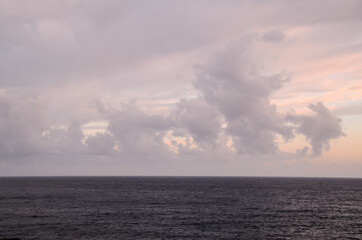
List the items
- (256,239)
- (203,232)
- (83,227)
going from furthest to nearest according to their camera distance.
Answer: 1. (83,227)
2. (203,232)
3. (256,239)

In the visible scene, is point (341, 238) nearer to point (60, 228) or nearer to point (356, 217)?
point (356, 217)

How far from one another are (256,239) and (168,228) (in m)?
17.7

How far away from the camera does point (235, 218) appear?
2884 inches

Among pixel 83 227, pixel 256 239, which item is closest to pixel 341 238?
pixel 256 239

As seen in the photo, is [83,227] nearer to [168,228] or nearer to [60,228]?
[60,228]

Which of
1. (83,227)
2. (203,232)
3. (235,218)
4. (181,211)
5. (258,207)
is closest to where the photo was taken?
(203,232)

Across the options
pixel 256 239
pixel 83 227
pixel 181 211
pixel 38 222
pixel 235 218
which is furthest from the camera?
pixel 181 211

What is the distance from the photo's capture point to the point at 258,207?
302ft

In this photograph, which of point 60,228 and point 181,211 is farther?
point 181,211

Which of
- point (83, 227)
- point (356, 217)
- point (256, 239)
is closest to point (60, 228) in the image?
point (83, 227)

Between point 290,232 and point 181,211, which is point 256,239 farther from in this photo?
point 181,211

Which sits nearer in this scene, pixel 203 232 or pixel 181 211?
pixel 203 232

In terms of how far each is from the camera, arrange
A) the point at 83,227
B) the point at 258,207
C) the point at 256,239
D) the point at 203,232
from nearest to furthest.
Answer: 1. the point at 256,239
2. the point at 203,232
3. the point at 83,227
4. the point at 258,207

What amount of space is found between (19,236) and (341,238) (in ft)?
192
